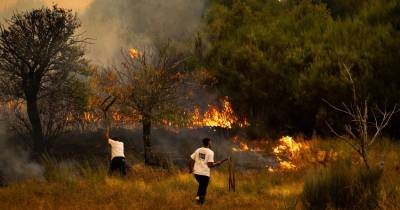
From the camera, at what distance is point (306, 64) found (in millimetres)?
27656

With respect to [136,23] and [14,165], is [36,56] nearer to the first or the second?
[14,165]

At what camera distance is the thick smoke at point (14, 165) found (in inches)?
778

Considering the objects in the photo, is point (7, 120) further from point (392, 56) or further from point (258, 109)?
point (392, 56)

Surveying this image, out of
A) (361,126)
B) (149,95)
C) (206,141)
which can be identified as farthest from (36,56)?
(361,126)

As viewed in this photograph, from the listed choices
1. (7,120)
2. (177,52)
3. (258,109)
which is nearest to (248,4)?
(177,52)

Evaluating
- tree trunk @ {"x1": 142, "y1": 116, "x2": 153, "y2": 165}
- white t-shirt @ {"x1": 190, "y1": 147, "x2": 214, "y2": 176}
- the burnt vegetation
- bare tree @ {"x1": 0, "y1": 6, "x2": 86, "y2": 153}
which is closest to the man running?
the burnt vegetation

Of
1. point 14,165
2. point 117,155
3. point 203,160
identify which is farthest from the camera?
point 14,165

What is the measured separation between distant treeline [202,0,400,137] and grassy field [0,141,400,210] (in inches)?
244

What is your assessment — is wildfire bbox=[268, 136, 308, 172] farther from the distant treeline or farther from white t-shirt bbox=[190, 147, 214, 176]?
white t-shirt bbox=[190, 147, 214, 176]

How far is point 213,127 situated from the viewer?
31.8m

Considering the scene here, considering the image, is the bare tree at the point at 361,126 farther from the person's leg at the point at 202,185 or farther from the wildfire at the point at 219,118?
the wildfire at the point at 219,118

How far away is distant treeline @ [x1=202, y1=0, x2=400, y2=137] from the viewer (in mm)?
24812

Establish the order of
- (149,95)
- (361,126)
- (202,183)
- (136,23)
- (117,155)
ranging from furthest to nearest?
1. (136,23)
2. (149,95)
3. (117,155)
4. (361,126)
5. (202,183)

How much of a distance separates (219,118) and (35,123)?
1157 cm
